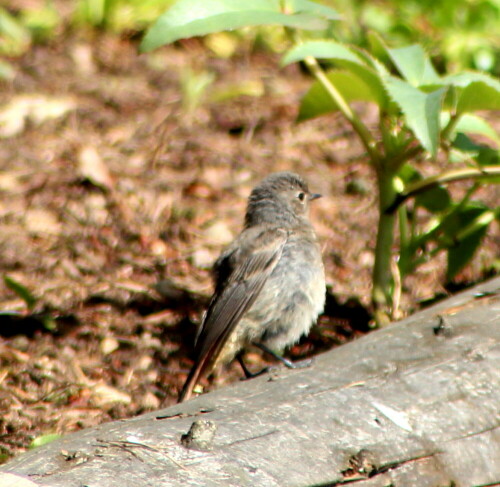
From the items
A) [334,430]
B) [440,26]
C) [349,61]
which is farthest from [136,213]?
[440,26]

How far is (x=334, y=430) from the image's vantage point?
2805mm

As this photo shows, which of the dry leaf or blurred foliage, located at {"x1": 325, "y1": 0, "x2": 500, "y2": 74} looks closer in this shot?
the dry leaf

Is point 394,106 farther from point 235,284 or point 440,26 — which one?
point 440,26

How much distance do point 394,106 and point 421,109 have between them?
2.07 ft

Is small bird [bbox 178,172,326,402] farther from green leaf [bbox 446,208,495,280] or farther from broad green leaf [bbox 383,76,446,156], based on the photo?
broad green leaf [bbox 383,76,446,156]

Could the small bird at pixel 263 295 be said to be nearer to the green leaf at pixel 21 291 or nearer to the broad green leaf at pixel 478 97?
the green leaf at pixel 21 291

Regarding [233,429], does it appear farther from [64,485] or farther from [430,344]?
[430,344]

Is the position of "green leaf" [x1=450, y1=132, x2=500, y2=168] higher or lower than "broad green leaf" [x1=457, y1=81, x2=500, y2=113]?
lower

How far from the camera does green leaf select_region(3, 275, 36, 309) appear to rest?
4.64 m

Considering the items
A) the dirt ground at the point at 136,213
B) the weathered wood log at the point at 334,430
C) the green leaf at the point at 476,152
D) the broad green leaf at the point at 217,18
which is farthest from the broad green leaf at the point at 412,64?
the dirt ground at the point at 136,213

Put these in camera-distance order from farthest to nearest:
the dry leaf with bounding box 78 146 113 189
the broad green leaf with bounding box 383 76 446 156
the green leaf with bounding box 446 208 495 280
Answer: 1. the dry leaf with bounding box 78 146 113 189
2. the green leaf with bounding box 446 208 495 280
3. the broad green leaf with bounding box 383 76 446 156

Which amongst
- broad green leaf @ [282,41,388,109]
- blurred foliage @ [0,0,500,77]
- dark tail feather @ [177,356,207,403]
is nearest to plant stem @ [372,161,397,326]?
broad green leaf @ [282,41,388,109]

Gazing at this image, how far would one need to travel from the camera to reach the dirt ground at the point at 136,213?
14.5 feet

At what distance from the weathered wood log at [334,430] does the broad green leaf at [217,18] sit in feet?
5.18
